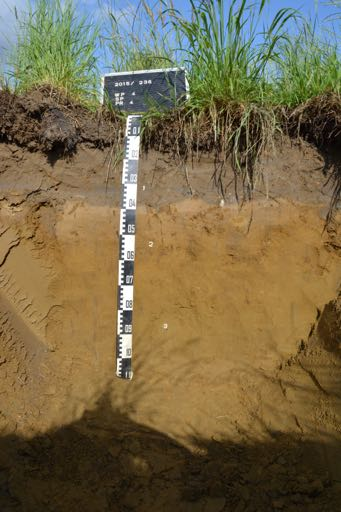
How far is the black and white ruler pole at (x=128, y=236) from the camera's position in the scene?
334 cm

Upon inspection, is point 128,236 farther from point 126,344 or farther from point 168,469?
point 168,469

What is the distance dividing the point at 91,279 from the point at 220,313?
980mm

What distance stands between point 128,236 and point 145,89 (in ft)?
3.59

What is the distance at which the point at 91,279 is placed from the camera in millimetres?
3447

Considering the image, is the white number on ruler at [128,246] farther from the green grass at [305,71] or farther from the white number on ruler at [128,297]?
the green grass at [305,71]

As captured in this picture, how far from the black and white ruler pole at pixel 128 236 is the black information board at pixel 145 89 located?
0.44 feet

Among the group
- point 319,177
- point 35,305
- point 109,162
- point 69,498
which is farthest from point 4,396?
point 319,177

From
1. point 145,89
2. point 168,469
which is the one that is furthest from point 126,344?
point 145,89

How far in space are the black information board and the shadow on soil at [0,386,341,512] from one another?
2226 mm

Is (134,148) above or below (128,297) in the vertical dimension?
above

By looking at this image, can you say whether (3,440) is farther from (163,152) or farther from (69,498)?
(163,152)

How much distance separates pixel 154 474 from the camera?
2.56 meters

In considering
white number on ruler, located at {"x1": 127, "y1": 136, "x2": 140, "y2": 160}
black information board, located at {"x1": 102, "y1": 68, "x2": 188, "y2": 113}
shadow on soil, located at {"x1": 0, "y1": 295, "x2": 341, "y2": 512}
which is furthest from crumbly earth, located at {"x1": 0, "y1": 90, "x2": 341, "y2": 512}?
black information board, located at {"x1": 102, "y1": 68, "x2": 188, "y2": 113}

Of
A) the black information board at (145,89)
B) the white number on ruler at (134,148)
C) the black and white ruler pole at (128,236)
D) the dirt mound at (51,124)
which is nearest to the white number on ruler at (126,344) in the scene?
the black and white ruler pole at (128,236)
